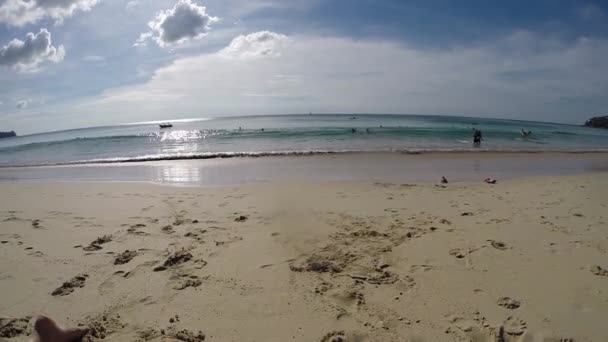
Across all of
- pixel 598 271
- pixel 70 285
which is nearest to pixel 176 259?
pixel 70 285

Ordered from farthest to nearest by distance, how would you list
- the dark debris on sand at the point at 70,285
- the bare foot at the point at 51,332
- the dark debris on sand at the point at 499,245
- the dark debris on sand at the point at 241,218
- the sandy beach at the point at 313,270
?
the dark debris on sand at the point at 241,218 → the dark debris on sand at the point at 499,245 → the dark debris on sand at the point at 70,285 → the sandy beach at the point at 313,270 → the bare foot at the point at 51,332

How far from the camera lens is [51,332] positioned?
2.54 meters

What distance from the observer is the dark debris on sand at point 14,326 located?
9.00 feet

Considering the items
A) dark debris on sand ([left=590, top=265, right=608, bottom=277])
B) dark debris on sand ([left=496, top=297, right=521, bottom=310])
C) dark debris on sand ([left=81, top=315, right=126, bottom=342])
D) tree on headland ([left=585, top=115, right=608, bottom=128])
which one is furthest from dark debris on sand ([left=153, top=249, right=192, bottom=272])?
tree on headland ([left=585, top=115, right=608, bottom=128])

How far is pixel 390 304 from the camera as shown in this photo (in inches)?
121

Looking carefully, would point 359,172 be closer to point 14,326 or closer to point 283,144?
point 14,326

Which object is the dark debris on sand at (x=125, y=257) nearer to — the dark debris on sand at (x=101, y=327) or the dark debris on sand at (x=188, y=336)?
the dark debris on sand at (x=101, y=327)

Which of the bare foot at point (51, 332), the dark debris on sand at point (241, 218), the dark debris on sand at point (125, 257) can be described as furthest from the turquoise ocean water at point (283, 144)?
the bare foot at point (51, 332)

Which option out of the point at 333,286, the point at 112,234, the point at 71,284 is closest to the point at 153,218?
the point at 112,234

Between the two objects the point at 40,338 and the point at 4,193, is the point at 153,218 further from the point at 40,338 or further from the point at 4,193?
the point at 4,193

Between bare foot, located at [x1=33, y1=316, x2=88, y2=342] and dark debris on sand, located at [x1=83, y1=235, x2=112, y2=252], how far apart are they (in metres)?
1.98

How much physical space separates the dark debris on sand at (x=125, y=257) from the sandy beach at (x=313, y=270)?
0.03 m

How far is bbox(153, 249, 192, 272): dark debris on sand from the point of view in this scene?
3.80 meters

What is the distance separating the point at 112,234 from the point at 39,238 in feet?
3.56
